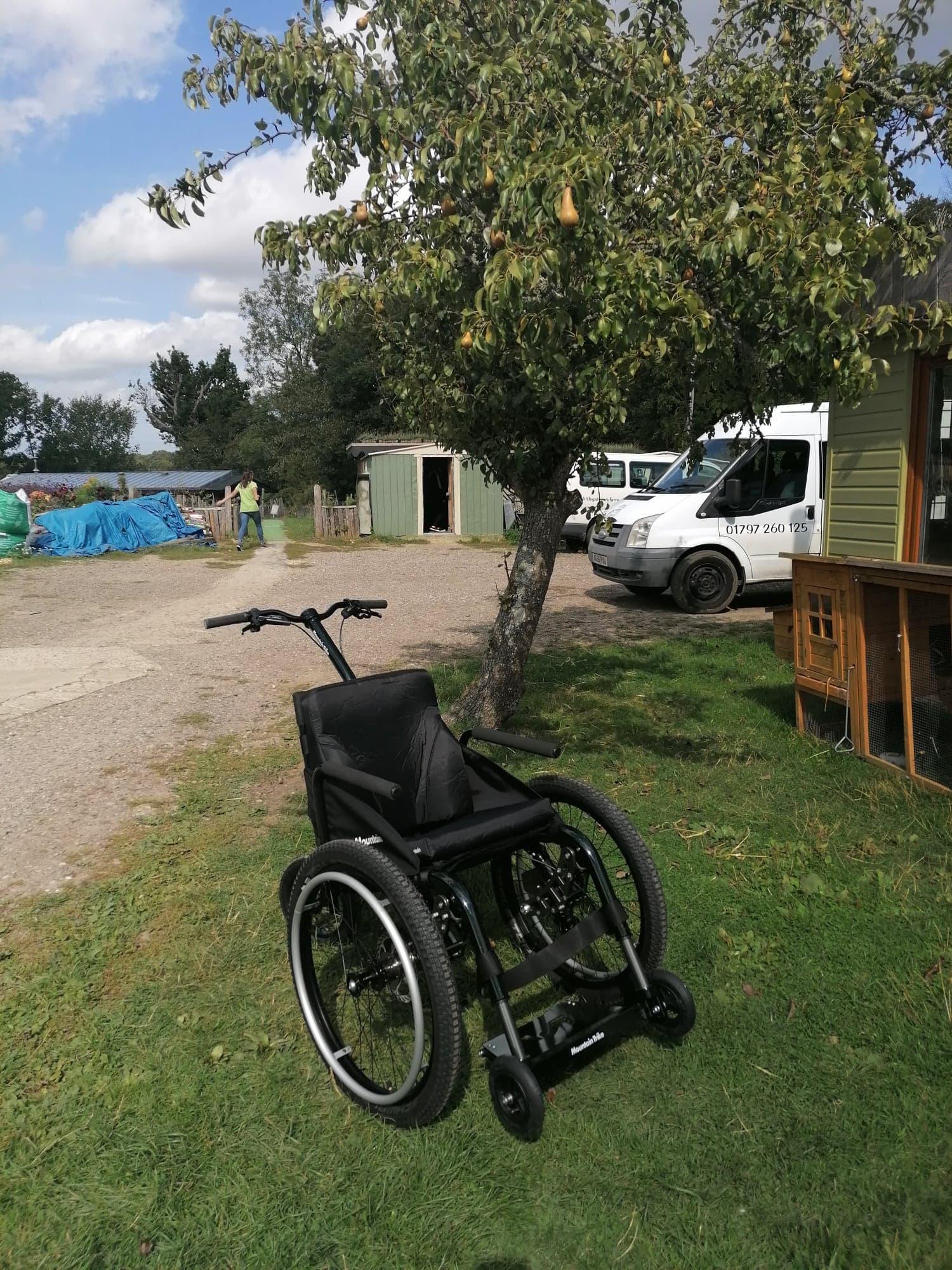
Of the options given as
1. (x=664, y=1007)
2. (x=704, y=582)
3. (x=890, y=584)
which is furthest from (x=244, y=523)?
(x=664, y=1007)

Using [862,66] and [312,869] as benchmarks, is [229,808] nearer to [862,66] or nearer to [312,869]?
[312,869]

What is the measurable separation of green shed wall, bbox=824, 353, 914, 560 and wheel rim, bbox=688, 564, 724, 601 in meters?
5.23

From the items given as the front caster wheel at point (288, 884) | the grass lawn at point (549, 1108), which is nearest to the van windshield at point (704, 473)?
the grass lawn at point (549, 1108)

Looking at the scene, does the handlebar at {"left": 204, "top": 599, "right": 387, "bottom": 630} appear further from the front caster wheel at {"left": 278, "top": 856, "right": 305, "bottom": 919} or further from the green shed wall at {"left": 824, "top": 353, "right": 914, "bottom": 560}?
the green shed wall at {"left": 824, "top": 353, "right": 914, "bottom": 560}

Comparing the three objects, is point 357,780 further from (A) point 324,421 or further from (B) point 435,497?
(A) point 324,421

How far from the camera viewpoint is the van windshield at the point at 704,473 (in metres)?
12.0

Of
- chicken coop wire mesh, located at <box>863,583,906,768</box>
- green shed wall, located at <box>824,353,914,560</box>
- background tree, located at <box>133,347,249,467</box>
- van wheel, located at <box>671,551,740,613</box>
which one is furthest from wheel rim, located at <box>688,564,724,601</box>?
background tree, located at <box>133,347,249,467</box>

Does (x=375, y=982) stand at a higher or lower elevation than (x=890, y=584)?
lower

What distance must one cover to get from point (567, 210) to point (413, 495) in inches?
820

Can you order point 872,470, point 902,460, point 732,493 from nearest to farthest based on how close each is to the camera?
point 902,460
point 872,470
point 732,493

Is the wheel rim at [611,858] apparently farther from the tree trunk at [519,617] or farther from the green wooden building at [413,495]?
the green wooden building at [413,495]

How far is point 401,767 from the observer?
3264mm

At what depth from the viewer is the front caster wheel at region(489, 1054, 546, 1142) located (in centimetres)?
247

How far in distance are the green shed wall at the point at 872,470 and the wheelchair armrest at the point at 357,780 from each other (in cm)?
410
